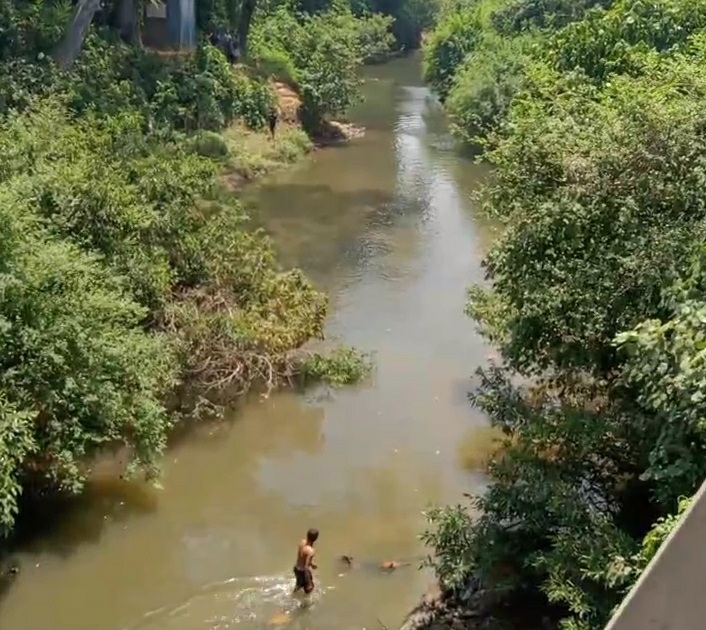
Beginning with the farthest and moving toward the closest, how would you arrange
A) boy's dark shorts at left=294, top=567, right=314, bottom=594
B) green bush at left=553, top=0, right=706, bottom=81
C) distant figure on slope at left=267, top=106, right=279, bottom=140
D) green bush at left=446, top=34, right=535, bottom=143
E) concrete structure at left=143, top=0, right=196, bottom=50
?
concrete structure at left=143, top=0, right=196, bottom=50 → distant figure on slope at left=267, top=106, right=279, bottom=140 → green bush at left=446, top=34, right=535, bottom=143 → green bush at left=553, top=0, right=706, bottom=81 → boy's dark shorts at left=294, top=567, right=314, bottom=594

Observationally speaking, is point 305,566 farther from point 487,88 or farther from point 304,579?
point 487,88

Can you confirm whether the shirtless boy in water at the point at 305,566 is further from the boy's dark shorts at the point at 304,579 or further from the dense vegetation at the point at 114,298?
the dense vegetation at the point at 114,298

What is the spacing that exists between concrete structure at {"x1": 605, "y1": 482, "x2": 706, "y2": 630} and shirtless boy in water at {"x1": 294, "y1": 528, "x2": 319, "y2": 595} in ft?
20.4

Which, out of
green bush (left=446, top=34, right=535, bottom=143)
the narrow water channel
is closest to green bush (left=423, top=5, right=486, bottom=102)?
green bush (left=446, top=34, right=535, bottom=143)

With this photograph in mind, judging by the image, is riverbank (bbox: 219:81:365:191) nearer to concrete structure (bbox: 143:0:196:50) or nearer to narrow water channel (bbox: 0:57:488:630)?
concrete structure (bbox: 143:0:196:50)

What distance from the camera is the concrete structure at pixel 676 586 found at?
2439 mm

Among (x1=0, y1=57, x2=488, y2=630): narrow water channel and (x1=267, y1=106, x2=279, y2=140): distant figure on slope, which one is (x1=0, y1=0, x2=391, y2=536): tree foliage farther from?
(x1=267, y1=106, x2=279, y2=140): distant figure on slope

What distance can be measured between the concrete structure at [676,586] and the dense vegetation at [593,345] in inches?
132

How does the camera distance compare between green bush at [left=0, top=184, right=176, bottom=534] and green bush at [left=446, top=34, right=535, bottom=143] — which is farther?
green bush at [left=446, top=34, right=535, bottom=143]

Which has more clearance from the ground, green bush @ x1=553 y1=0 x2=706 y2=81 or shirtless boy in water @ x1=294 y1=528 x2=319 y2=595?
green bush @ x1=553 y1=0 x2=706 y2=81

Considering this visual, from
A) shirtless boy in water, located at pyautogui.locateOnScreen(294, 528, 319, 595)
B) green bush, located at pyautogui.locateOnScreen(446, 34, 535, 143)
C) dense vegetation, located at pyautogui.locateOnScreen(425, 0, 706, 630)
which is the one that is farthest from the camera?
green bush, located at pyautogui.locateOnScreen(446, 34, 535, 143)

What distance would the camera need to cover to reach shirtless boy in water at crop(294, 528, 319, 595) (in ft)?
28.1

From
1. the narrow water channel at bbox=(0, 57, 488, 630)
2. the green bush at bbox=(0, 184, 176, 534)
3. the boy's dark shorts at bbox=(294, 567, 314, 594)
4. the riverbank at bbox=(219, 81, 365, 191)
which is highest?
the green bush at bbox=(0, 184, 176, 534)

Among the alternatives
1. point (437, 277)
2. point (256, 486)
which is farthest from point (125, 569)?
point (437, 277)
